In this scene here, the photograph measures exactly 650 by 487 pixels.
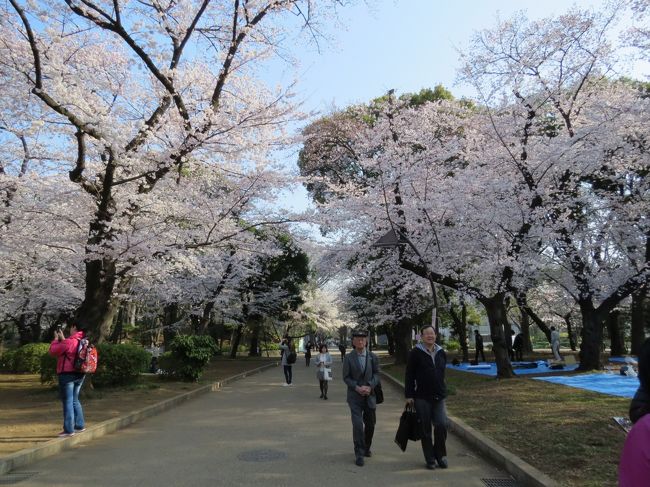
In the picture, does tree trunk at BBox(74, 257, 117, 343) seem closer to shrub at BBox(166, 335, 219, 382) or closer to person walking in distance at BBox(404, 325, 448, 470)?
shrub at BBox(166, 335, 219, 382)

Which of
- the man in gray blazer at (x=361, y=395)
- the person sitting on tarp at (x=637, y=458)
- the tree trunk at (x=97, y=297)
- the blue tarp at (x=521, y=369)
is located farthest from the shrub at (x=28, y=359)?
the person sitting on tarp at (x=637, y=458)

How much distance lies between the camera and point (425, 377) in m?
5.59

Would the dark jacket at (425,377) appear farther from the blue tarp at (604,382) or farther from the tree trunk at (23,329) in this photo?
the tree trunk at (23,329)

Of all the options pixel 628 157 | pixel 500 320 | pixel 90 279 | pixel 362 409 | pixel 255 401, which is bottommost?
pixel 255 401

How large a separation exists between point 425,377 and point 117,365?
33.9 feet

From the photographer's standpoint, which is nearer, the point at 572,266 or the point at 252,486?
the point at 252,486

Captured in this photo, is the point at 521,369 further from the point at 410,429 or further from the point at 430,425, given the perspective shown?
the point at 410,429

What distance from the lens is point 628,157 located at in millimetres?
14312

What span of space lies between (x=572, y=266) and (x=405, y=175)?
6713mm

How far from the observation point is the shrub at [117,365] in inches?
514

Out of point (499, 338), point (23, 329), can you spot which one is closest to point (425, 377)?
point (499, 338)

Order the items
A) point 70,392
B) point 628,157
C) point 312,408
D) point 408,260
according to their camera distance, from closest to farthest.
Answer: point 70,392 < point 312,408 < point 628,157 < point 408,260

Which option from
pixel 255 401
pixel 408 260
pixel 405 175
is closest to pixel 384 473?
pixel 255 401

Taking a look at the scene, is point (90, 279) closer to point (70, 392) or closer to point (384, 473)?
point (70, 392)
